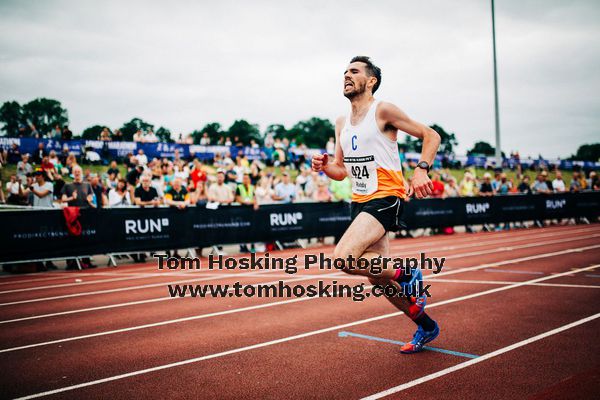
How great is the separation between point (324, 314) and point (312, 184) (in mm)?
11495

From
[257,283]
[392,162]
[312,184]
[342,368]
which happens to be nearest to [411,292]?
[342,368]

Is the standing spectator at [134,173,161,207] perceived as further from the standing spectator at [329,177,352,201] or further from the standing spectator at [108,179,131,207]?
the standing spectator at [329,177,352,201]

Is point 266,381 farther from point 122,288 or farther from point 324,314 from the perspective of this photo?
point 122,288

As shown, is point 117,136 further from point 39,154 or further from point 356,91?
point 356,91

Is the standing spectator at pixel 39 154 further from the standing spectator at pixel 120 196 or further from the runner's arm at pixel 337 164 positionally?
the runner's arm at pixel 337 164

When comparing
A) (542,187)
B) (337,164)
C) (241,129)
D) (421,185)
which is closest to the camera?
(421,185)

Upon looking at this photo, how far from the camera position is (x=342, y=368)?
3914 millimetres

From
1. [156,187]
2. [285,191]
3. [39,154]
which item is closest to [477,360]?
[156,187]

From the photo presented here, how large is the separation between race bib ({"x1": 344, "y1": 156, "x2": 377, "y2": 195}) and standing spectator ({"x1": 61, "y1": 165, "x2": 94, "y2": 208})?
9.38m

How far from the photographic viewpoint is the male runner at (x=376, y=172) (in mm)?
4031

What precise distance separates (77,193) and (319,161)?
30.6 ft

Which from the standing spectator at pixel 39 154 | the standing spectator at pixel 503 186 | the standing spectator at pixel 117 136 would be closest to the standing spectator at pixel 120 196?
the standing spectator at pixel 39 154

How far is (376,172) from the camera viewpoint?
4.27m

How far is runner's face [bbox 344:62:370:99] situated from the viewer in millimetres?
4344
